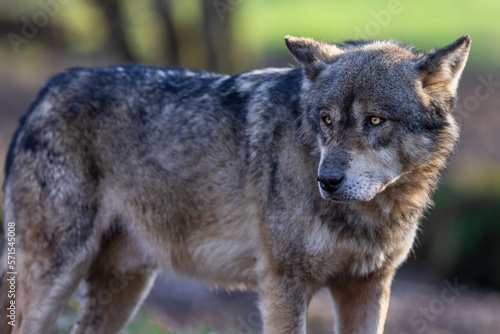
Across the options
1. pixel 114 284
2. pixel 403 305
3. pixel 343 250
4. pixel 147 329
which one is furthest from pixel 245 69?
pixel 343 250

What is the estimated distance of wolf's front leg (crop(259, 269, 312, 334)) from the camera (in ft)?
13.1

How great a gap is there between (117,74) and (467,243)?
19.6ft

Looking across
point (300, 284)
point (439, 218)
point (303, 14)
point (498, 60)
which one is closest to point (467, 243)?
point (439, 218)

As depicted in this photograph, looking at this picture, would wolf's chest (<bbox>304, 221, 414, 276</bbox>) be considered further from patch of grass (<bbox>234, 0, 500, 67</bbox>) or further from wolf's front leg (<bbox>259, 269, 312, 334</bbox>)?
patch of grass (<bbox>234, 0, 500, 67</bbox>)

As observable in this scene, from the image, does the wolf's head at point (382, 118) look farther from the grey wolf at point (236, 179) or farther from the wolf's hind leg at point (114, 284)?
the wolf's hind leg at point (114, 284)

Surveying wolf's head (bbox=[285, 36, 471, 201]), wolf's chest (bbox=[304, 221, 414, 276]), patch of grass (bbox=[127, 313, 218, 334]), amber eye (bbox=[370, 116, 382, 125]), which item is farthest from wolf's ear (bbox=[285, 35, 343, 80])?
patch of grass (bbox=[127, 313, 218, 334])

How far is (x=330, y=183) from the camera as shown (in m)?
3.50

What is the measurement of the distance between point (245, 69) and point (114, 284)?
5.63 meters

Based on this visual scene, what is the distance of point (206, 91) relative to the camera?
4.65m

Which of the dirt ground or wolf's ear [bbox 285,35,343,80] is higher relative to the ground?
wolf's ear [bbox 285,35,343,80]

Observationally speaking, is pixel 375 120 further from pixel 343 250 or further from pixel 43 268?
pixel 43 268

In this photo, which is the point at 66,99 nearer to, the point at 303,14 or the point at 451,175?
the point at 451,175

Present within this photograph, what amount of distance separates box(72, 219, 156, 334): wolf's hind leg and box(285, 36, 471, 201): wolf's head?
182 cm

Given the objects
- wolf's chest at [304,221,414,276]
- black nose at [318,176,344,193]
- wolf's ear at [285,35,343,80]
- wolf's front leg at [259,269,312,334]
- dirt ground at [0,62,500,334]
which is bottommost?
dirt ground at [0,62,500,334]
